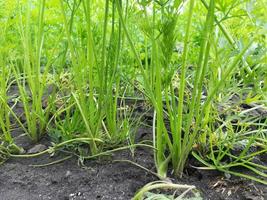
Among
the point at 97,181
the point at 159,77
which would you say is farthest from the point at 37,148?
the point at 159,77

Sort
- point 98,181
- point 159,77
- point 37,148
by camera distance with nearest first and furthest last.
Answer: point 159,77, point 98,181, point 37,148

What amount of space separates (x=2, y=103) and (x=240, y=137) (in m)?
0.70

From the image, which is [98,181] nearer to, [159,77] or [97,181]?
[97,181]

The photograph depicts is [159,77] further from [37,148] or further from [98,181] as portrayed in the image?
[37,148]

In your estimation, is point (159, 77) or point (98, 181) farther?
point (98, 181)

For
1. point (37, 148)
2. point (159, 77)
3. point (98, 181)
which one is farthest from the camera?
point (37, 148)

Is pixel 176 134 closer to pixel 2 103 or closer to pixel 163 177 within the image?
pixel 163 177

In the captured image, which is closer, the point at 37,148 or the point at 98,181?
the point at 98,181

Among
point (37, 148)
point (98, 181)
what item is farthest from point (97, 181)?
point (37, 148)

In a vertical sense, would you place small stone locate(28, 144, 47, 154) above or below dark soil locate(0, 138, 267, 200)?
above

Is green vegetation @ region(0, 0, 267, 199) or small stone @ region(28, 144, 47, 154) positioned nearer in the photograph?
green vegetation @ region(0, 0, 267, 199)

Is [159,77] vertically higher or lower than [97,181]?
higher

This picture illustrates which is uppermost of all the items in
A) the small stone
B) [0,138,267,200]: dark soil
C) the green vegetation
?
the green vegetation

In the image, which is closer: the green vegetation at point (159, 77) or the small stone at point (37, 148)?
the green vegetation at point (159, 77)
